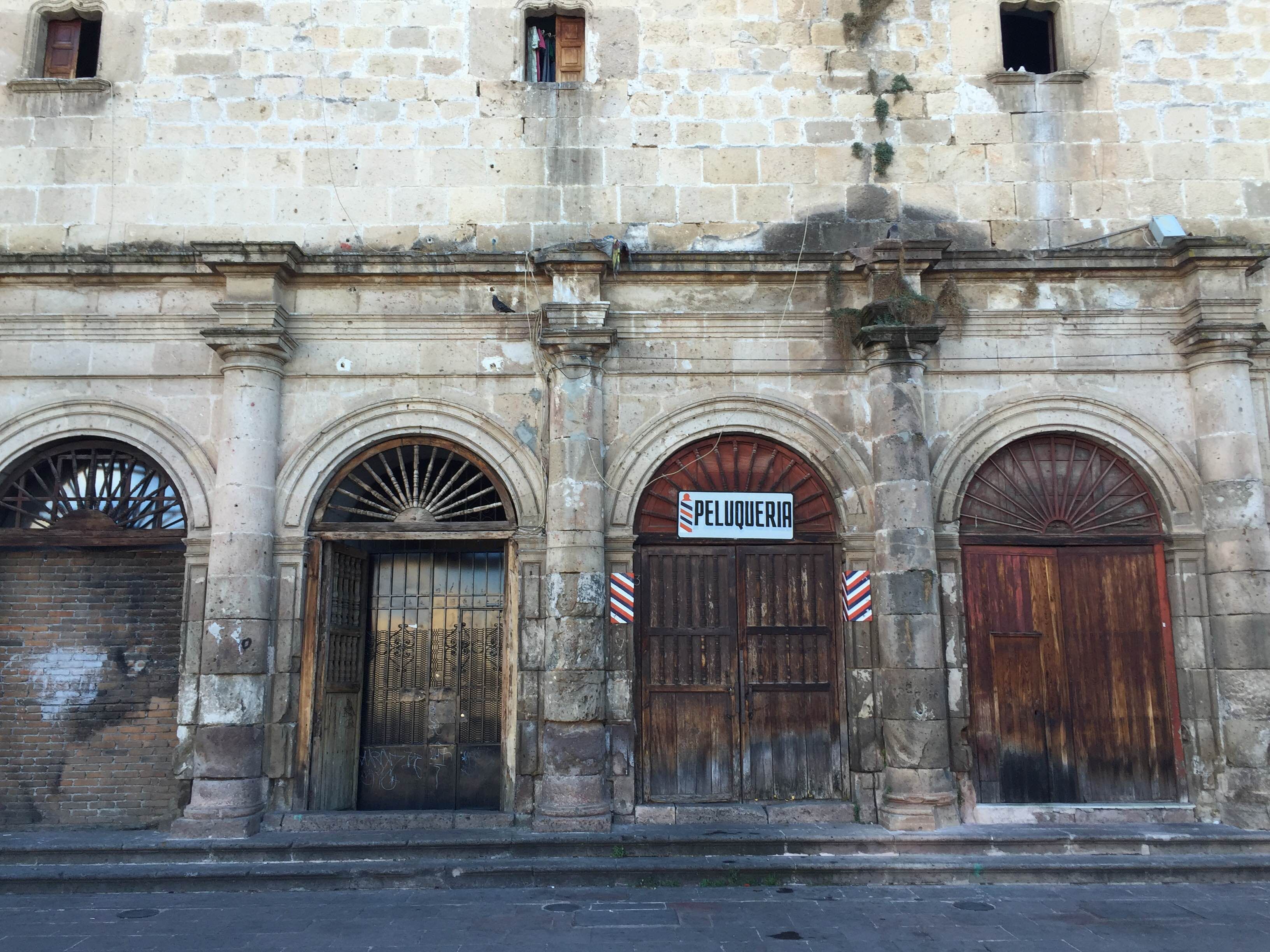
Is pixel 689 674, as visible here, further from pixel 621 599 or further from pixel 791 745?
pixel 791 745

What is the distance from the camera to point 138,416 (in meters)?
Answer: 8.65

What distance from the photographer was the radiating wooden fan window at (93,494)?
28.7 feet

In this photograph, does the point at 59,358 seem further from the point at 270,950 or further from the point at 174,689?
the point at 270,950

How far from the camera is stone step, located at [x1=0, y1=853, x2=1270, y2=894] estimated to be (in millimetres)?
7199

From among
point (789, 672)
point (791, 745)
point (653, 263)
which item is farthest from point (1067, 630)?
point (653, 263)

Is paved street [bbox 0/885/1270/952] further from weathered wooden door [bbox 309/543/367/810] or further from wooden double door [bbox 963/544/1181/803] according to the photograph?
weathered wooden door [bbox 309/543/367/810]

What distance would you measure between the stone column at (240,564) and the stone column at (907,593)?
5.28 meters

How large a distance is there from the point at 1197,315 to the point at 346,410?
Result: 775 centimetres

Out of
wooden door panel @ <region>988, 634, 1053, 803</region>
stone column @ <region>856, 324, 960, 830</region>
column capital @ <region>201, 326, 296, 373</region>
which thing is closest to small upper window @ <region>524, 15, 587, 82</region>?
column capital @ <region>201, 326, 296, 373</region>

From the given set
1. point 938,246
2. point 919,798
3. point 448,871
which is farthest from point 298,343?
point 919,798

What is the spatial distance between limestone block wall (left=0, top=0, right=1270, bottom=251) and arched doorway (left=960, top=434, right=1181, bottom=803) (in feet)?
7.86

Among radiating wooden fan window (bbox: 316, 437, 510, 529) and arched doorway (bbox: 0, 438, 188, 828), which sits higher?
radiating wooden fan window (bbox: 316, 437, 510, 529)

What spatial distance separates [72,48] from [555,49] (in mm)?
4801

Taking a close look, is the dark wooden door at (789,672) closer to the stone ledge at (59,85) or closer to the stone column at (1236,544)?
the stone column at (1236,544)
